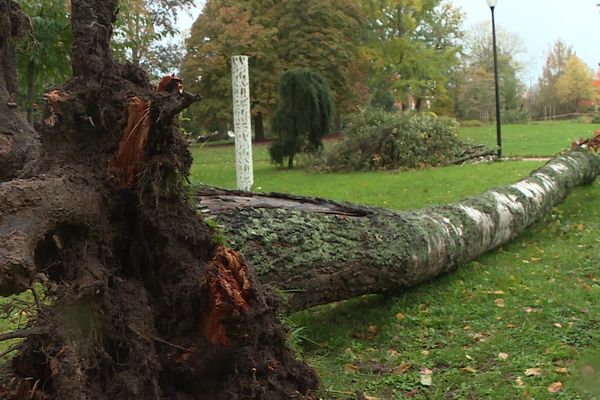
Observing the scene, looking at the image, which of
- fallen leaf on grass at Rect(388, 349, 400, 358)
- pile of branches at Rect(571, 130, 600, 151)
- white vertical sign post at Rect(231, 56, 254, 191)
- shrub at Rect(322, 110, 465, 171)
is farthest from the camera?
shrub at Rect(322, 110, 465, 171)

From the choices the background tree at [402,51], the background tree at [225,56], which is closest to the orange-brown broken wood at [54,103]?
the background tree at [225,56]

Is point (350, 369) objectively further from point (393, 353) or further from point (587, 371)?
point (587, 371)

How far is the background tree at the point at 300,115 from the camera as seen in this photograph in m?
17.6

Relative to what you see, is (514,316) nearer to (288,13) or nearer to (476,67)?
(288,13)

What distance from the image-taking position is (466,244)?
18.3 feet

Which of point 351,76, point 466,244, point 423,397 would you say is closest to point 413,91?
point 351,76

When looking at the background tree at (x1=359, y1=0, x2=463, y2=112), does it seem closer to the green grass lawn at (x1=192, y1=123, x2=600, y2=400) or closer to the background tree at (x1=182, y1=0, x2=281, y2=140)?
the background tree at (x1=182, y1=0, x2=281, y2=140)

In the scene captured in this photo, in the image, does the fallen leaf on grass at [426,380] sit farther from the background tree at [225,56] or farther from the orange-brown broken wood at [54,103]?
the background tree at [225,56]

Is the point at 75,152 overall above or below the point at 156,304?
above

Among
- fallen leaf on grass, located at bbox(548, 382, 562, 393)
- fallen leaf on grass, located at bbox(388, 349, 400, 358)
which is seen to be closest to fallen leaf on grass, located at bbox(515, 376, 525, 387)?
fallen leaf on grass, located at bbox(548, 382, 562, 393)

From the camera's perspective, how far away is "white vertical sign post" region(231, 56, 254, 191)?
10695 mm

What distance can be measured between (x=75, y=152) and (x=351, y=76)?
35.7 meters

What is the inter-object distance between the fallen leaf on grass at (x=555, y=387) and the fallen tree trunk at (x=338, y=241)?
4.76 feet

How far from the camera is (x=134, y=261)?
2463 mm
